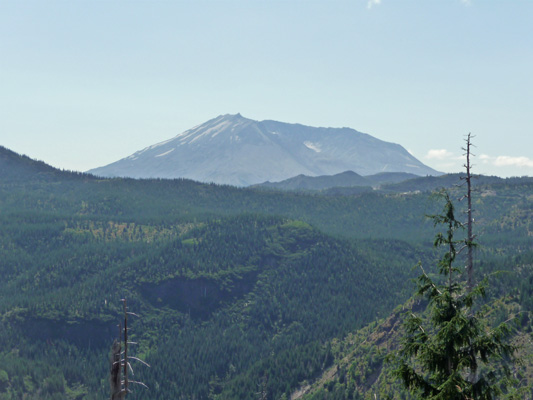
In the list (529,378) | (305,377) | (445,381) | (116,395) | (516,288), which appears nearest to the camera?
(116,395)

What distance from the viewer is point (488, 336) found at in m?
29.9

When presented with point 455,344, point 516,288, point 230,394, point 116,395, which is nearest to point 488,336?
point 455,344

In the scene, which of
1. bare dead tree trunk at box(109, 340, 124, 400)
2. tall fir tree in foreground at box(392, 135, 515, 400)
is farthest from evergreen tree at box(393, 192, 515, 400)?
bare dead tree trunk at box(109, 340, 124, 400)

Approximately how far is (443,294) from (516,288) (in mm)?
96406

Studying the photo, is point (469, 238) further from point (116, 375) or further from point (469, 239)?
point (116, 375)

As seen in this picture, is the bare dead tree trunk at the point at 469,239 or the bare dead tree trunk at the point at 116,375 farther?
the bare dead tree trunk at the point at 469,239

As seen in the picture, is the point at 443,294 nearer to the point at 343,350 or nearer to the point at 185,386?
the point at 343,350

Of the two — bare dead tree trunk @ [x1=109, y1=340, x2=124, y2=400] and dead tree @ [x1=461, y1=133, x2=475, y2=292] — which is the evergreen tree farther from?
bare dead tree trunk @ [x1=109, y1=340, x2=124, y2=400]

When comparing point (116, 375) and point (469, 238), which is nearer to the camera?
point (116, 375)

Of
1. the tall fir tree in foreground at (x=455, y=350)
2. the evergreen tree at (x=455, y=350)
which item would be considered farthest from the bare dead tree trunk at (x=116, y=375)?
the tall fir tree in foreground at (x=455, y=350)

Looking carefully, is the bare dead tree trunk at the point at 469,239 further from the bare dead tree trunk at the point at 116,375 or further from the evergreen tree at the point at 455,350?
the bare dead tree trunk at the point at 116,375

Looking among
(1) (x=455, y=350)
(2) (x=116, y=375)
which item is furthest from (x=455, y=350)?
(2) (x=116, y=375)

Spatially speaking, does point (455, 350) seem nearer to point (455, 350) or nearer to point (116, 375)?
point (455, 350)

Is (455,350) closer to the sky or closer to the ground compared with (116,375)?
closer to the ground
